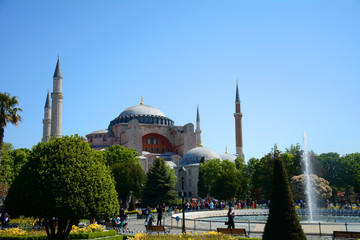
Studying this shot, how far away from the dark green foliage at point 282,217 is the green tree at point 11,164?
27512 millimetres

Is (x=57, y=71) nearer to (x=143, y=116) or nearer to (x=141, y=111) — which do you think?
(x=143, y=116)

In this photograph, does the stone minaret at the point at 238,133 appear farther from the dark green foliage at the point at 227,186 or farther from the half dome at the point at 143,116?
the dark green foliage at the point at 227,186

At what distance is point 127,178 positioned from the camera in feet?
126

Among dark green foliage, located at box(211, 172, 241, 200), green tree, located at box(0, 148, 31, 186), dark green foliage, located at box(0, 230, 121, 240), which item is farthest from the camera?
dark green foliage, located at box(211, 172, 241, 200)

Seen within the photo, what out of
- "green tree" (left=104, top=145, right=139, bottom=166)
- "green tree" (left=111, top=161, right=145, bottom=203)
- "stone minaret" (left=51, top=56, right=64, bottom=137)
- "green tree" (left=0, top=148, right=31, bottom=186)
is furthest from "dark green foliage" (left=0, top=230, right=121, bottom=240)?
"green tree" (left=104, top=145, right=139, bottom=166)

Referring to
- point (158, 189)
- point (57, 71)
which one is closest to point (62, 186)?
point (158, 189)

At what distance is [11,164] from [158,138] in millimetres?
34252

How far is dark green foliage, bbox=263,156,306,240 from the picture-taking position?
28.3 feet

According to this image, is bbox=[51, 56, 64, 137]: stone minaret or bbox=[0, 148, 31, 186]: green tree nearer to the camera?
bbox=[0, 148, 31, 186]: green tree

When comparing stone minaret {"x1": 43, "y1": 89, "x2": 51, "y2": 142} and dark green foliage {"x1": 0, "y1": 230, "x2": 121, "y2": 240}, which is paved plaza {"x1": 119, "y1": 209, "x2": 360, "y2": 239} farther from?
A: stone minaret {"x1": 43, "y1": 89, "x2": 51, "y2": 142}

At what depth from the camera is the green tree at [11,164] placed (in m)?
35.4

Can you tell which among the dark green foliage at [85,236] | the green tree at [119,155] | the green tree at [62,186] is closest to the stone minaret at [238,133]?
the green tree at [119,155]

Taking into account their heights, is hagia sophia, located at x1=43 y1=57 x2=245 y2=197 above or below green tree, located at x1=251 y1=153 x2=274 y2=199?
above

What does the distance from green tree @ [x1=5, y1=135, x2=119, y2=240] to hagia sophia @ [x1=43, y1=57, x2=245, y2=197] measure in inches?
1695
